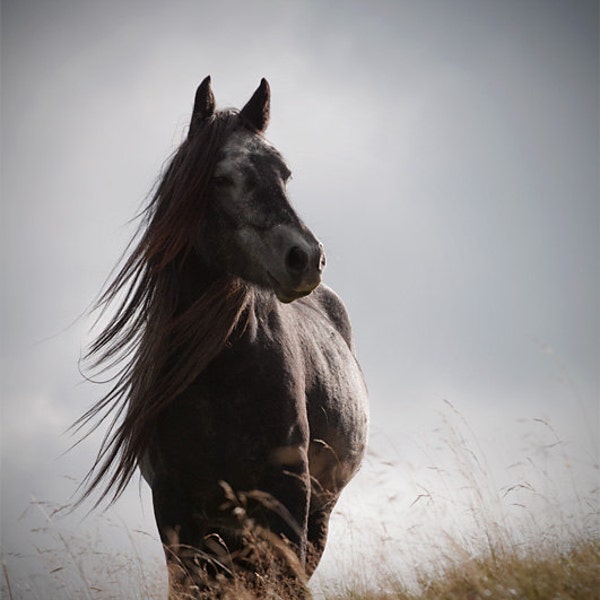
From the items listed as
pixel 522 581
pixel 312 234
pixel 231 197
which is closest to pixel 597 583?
pixel 522 581

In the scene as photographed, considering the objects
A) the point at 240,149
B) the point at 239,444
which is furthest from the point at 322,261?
the point at 239,444

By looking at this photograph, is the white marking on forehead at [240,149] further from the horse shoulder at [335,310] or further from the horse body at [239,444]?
the horse shoulder at [335,310]

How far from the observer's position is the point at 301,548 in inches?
168

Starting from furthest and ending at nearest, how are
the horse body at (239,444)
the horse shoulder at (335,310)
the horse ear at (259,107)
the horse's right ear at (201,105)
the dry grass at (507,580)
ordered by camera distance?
1. the horse shoulder at (335,310)
2. the horse ear at (259,107)
3. the horse's right ear at (201,105)
4. the horse body at (239,444)
5. the dry grass at (507,580)

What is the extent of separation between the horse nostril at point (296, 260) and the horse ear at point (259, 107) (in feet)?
4.15

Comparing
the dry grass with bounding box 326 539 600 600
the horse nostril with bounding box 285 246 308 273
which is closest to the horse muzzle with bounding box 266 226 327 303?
the horse nostril with bounding box 285 246 308 273

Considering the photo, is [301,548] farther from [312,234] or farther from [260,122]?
[260,122]

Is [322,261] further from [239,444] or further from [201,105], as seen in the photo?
[201,105]

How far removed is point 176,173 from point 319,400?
1851mm

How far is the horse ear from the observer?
196 inches

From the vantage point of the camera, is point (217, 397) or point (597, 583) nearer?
A: point (597, 583)

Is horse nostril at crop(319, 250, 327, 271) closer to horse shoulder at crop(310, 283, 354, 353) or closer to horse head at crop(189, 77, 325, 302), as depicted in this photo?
horse head at crop(189, 77, 325, 302)

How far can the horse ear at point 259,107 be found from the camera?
4.97m

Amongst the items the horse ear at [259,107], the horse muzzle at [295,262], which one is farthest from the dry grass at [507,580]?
the horse ear at [259,107]
